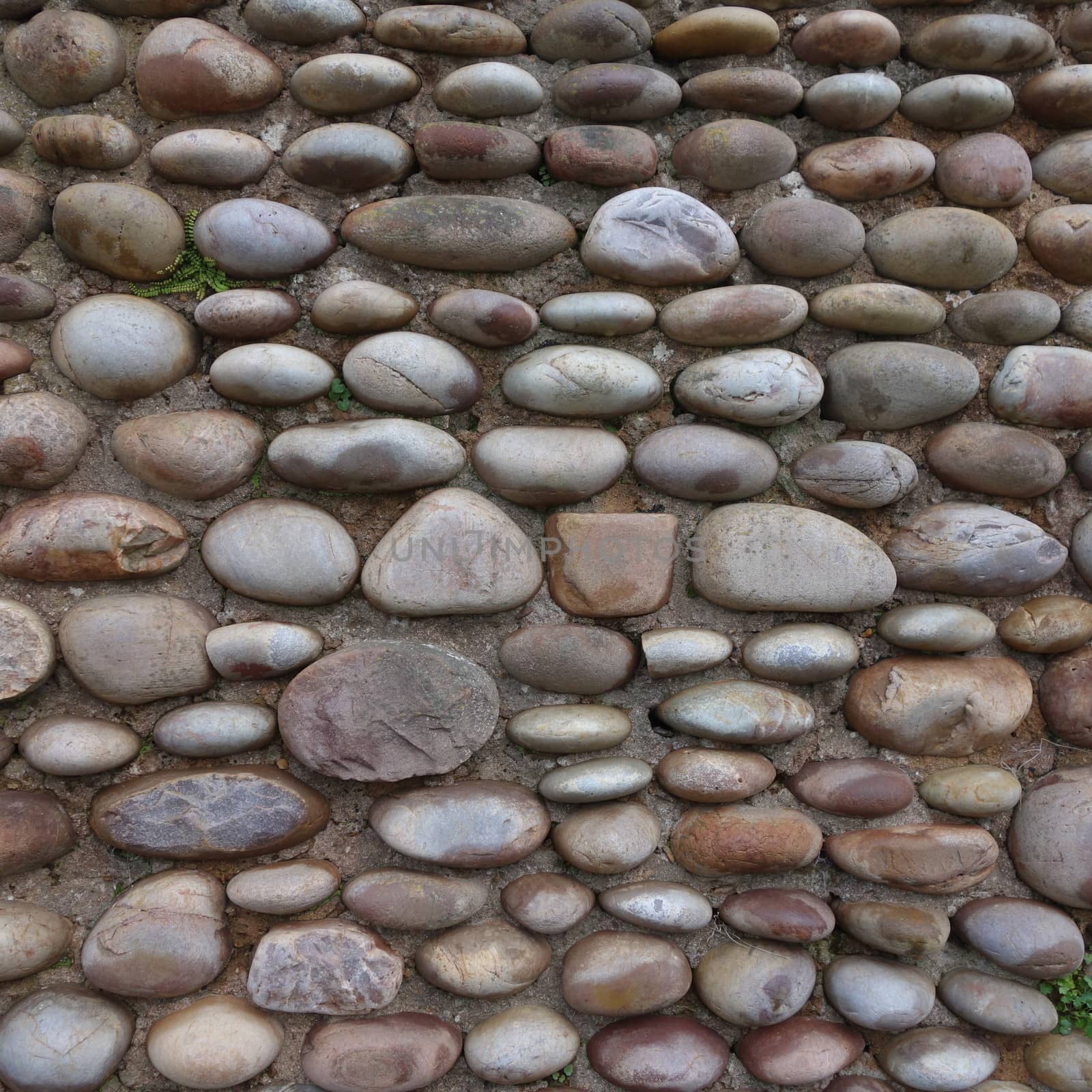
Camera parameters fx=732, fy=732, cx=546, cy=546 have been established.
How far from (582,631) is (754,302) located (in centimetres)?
73

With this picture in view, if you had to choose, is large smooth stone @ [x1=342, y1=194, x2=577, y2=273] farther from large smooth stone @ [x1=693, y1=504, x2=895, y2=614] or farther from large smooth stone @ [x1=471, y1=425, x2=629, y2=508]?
large smooth stone @ [x1=693, y1=504, x2=895, y2=614]

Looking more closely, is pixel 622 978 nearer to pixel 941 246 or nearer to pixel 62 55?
pixel 941 246

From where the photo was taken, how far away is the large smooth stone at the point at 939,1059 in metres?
1.38

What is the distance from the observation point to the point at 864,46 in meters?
1.50

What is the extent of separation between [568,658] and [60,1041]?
1081 millimetres

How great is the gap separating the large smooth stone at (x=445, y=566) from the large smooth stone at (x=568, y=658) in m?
0.08

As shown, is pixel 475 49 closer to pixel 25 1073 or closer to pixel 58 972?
pixel 58 972

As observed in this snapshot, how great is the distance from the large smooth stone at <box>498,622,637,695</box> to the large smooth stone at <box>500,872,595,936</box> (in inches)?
14.0

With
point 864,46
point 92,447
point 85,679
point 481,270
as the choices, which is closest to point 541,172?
point 481,270

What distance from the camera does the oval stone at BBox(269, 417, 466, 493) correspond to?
1.37 meters

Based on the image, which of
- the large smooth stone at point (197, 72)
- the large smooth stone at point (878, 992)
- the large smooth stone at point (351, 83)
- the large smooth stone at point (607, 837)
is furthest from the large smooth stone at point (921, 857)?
the large smooth stone at point (197, 72)

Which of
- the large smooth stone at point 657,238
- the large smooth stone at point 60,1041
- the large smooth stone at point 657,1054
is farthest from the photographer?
the large smooth stone at point 657,238

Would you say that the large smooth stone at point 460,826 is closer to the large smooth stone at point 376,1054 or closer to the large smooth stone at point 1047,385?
the large smooth stone at point 376,1054

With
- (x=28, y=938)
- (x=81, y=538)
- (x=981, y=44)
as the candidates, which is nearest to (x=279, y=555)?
(x=81, y=538)
